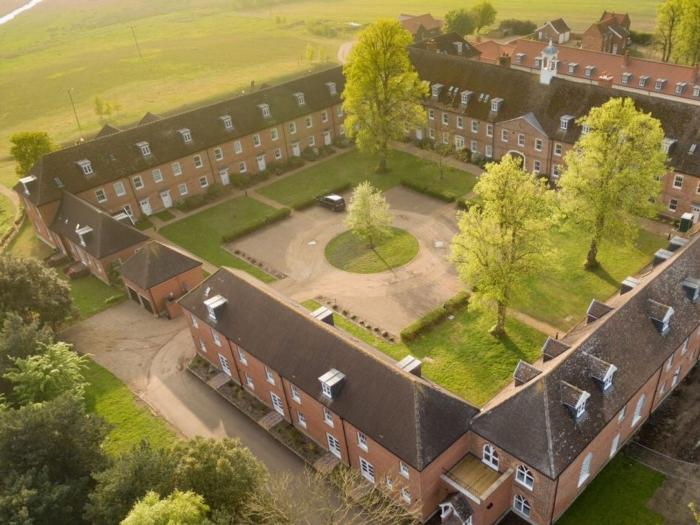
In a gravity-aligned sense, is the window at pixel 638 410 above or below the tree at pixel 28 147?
below

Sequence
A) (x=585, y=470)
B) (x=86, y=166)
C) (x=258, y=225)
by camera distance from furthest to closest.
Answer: (x=86, y=166) < (x=258, y=225) < (x=585, y=470)

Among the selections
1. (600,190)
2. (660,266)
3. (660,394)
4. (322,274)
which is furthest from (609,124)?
(322,274)

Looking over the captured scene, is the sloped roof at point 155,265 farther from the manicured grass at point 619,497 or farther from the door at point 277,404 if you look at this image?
the manicured grass at point 619,497

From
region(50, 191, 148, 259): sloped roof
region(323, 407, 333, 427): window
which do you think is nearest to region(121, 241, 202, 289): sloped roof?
region(50, 191, 148, 259): sloped roof

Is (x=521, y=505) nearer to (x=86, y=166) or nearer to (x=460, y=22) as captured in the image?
(x=86, y=166)

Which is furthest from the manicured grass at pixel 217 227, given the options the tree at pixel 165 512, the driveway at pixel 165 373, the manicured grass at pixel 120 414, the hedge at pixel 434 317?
the tree at pixel 165 512

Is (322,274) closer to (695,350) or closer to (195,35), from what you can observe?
(695,350)

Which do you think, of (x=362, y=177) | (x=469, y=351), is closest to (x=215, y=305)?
(x=469, y=351)
